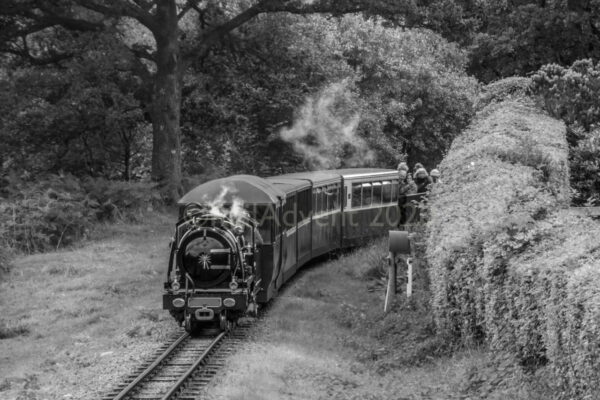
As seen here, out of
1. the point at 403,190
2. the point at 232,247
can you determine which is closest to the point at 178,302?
the point at 232,247

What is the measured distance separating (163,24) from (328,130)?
26.9 feet

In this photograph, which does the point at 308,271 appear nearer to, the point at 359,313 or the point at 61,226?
the point at 359,313

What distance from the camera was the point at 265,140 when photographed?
107 ft

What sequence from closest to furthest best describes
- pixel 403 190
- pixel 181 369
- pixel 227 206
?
pixel 181 369
pixel 227 206
pixel 403 190

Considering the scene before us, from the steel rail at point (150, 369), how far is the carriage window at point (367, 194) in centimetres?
1028

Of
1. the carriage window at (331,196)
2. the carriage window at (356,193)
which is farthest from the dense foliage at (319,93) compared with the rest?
the carriage window at (331,196)

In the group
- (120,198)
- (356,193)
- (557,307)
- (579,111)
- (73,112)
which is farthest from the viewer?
(73,112)

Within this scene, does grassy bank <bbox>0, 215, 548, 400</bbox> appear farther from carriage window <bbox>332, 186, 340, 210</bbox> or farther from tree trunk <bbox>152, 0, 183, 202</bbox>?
tree trunk <bbox>152, 0, 183, 202</bbox>

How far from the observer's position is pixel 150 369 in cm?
1190

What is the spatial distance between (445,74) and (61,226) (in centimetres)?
1915

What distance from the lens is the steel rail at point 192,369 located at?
35.4ft

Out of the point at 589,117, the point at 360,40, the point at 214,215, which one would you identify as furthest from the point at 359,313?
the point at 360,40

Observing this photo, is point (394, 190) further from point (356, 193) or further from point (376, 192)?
point (356, 193)

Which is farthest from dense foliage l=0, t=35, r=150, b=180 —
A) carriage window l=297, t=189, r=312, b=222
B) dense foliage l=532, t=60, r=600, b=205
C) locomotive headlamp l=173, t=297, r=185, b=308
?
locomotive headlamp l=173, t=297, r=185, b=308
